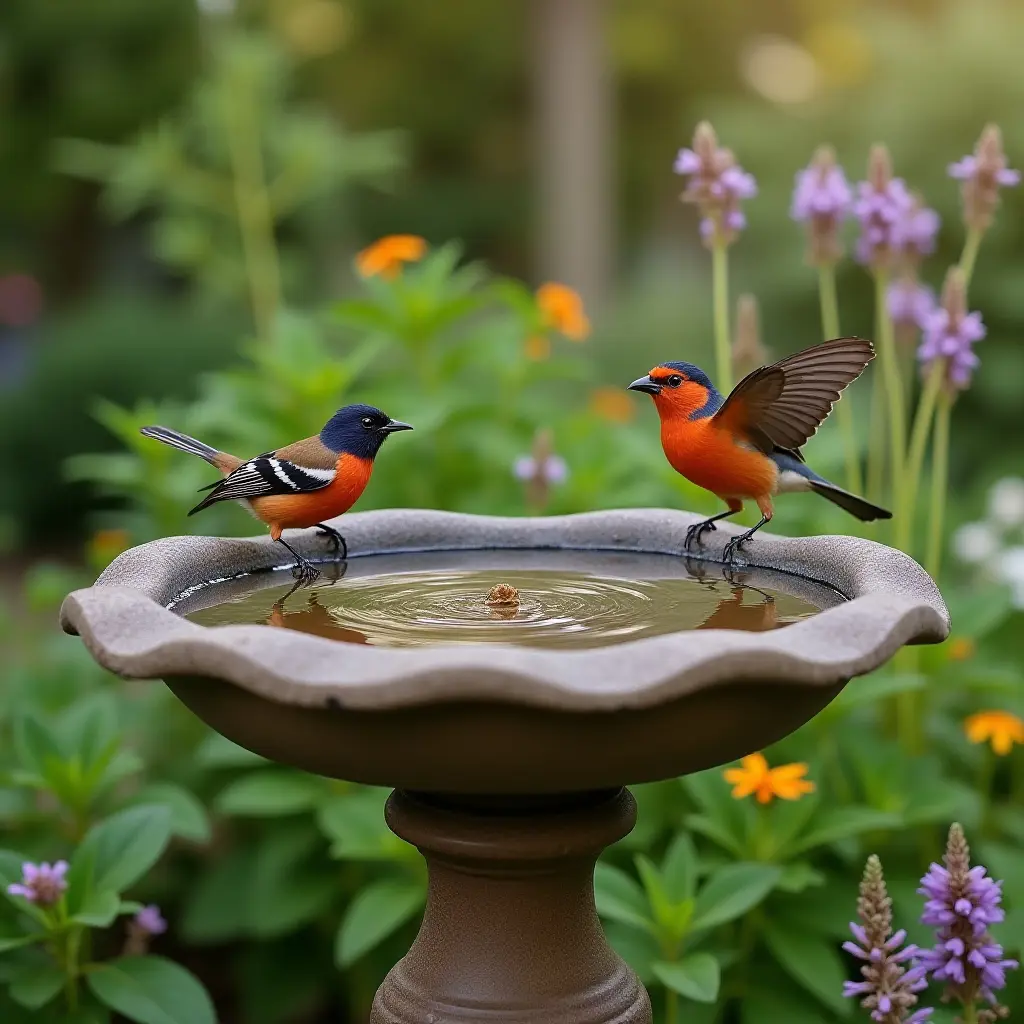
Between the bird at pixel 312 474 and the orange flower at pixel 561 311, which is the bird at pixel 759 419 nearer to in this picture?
the bird at pixel 312 474

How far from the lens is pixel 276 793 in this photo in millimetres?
3312

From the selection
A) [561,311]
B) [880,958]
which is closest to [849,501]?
[880,958]

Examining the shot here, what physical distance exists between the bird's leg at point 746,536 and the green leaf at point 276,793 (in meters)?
1.31

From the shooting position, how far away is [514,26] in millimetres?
17359

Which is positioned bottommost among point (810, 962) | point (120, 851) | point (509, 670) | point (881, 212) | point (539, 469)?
point (810, 962)

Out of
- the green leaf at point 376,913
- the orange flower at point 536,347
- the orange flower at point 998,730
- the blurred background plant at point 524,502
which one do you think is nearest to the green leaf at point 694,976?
the blurred background plant at point 524,502

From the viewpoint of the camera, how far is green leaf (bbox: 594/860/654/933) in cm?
256

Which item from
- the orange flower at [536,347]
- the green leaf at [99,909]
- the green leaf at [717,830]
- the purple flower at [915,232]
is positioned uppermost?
the purple flower at [915,232]

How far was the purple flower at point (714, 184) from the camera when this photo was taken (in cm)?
303

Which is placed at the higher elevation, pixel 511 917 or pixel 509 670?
pixel 509 670

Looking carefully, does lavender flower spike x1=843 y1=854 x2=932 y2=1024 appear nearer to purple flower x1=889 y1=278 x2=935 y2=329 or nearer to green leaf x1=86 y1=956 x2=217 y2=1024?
green leaf x1=86 y1=956 x2=217 y2=1024

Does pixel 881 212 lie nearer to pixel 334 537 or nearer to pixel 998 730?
pixel 998 730

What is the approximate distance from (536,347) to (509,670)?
3.03 m

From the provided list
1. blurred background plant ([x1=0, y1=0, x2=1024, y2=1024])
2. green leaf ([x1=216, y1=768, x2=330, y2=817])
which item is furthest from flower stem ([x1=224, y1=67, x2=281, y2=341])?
green leaf ([x1=216, y1=768, x2=330, y2=817])
